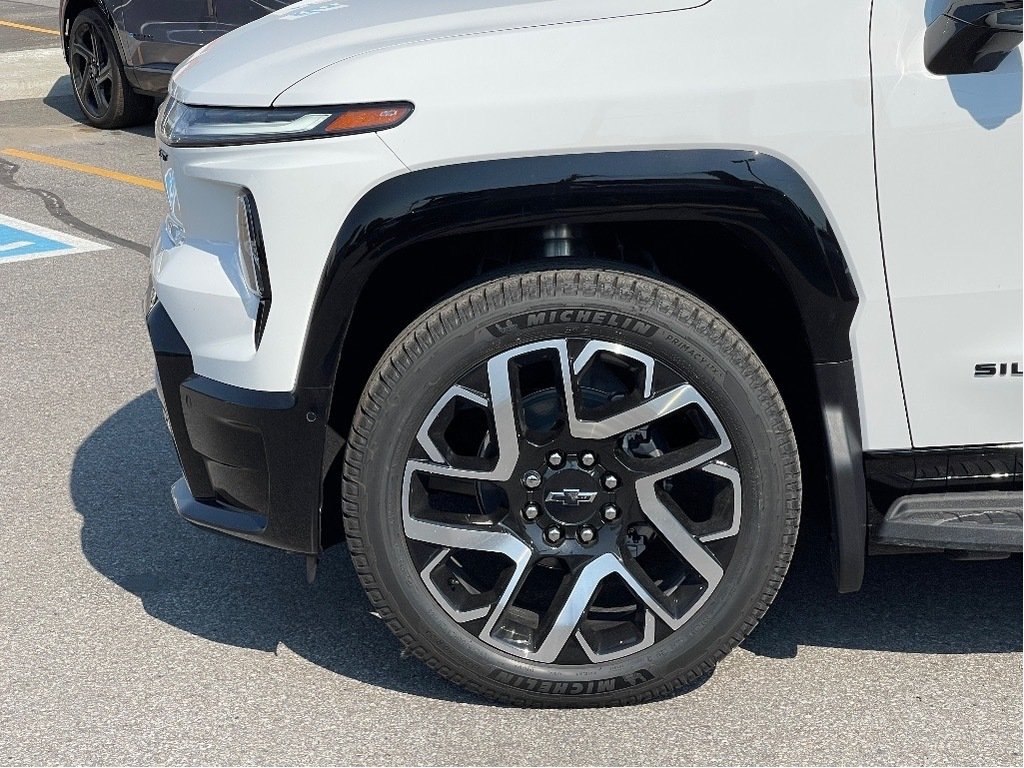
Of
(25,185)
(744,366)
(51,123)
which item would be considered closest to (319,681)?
(744,366)

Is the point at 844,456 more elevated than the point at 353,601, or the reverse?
the point at 844,456

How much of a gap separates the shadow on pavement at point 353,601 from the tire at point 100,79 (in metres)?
6.14

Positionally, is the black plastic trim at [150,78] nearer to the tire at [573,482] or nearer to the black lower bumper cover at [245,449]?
the black lower bumper cover at [245,449]

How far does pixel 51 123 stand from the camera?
10289mm

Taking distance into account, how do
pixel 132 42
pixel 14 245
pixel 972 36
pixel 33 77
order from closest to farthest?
pixel 972 36 → pixel 14 245 → pixel 132 42 → pixel 33 77

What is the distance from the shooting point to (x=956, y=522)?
2910mm

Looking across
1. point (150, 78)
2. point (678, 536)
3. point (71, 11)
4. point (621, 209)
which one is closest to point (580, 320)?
point (621, 209)

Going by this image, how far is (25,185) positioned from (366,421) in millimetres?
6133

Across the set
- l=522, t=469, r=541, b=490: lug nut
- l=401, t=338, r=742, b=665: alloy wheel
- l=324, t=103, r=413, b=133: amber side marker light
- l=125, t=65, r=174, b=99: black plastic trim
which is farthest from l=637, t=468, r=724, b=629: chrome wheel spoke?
l=125, t=65, r=174, b=99: black plastic trim

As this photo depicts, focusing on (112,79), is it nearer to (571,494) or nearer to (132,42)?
(132,42)

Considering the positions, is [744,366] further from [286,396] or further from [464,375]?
[286,396]

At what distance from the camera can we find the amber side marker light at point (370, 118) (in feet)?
8.93

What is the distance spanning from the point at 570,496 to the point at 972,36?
1.18 m

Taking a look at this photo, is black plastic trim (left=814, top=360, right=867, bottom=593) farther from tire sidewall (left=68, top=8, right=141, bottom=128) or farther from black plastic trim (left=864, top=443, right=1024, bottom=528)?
tire sidewall (left=68, top=8, right=141, bottom=128)
